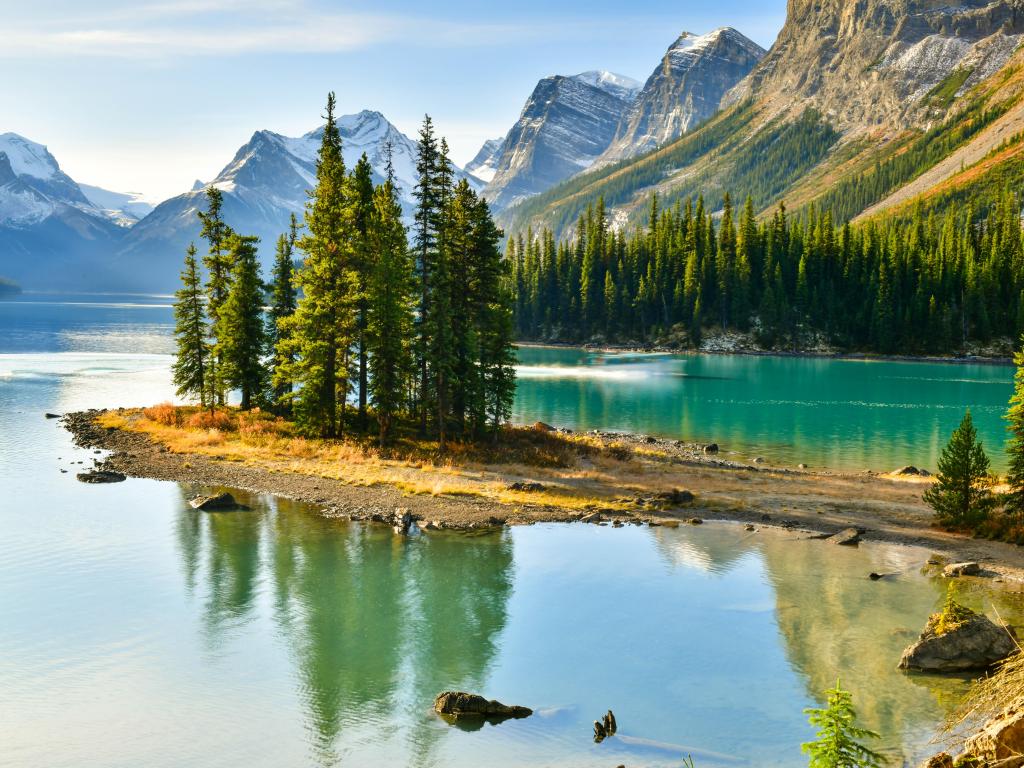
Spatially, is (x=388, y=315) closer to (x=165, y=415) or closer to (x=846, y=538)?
(x=165, y=415)

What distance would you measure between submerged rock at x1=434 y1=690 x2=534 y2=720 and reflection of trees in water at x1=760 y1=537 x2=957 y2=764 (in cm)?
860

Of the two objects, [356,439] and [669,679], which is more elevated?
[356,439]

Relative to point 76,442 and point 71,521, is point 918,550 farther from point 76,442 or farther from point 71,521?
point 76,442

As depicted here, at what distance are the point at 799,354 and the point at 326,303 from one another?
5196 inches

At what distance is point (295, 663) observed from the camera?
23844 mm

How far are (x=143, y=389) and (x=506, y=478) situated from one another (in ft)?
216

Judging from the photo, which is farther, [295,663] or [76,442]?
[76,442]

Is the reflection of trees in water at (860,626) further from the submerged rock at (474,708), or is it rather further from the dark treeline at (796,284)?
the dark treeline at (796,284)

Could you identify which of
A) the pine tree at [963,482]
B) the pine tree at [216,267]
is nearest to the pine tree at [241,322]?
the pine tree at [216,267]

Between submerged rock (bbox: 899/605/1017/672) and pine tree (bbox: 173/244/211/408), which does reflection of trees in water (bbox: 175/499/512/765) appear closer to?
submerged rock (bbox: 899/605/1017/672)

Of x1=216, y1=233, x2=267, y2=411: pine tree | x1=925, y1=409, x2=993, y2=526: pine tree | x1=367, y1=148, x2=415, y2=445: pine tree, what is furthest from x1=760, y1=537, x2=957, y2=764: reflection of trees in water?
x1=216, y1=233, x2=267, y2=411: pine tree

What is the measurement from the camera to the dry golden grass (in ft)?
146

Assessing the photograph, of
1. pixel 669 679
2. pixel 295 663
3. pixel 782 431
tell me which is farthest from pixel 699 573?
pixel 782 431

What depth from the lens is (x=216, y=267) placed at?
63.8 metres
